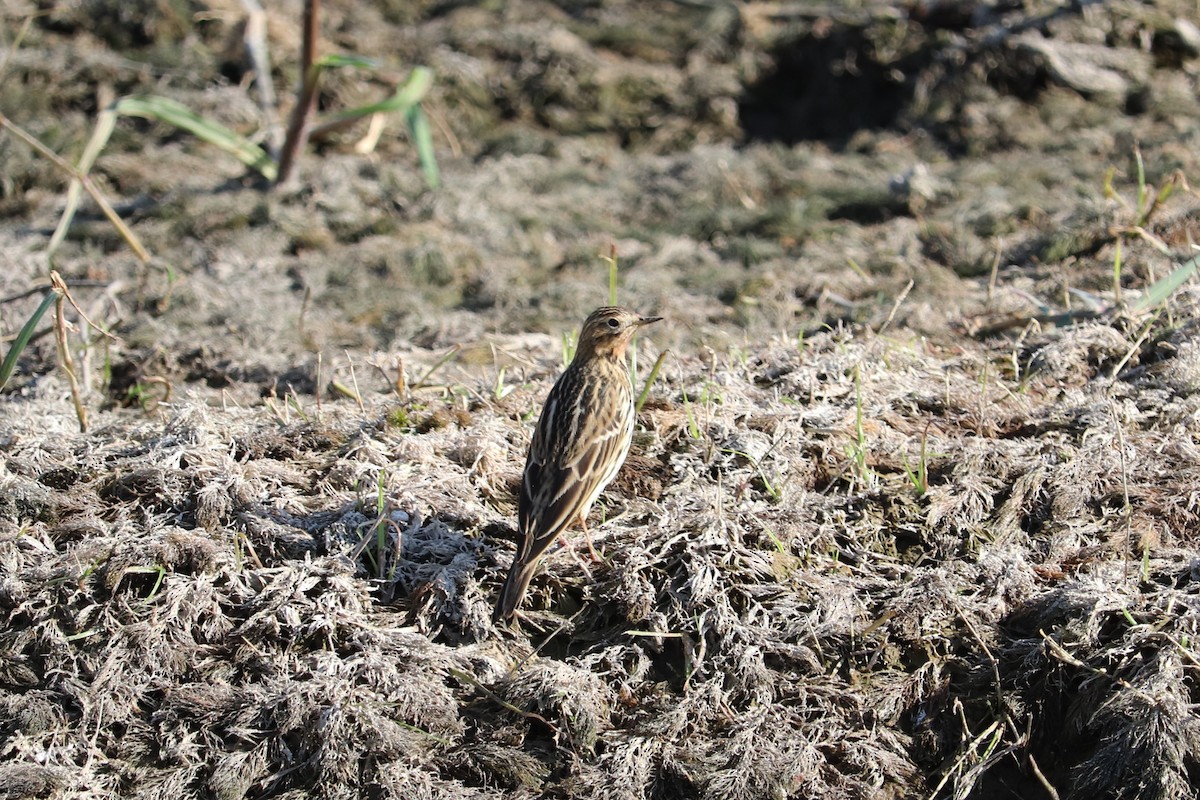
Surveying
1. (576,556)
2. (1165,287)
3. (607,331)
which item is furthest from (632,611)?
(1165,287)

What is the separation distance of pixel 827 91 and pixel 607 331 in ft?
16.1

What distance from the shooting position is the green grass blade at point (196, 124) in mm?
6355

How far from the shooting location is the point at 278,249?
671 centimetres

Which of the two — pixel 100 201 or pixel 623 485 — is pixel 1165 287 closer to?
pixel 623 485

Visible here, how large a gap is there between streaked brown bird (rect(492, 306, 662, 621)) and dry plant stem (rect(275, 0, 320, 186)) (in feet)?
10.8

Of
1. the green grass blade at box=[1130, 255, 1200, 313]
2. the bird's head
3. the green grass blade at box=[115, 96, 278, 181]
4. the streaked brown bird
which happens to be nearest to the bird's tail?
the streaked brown bird

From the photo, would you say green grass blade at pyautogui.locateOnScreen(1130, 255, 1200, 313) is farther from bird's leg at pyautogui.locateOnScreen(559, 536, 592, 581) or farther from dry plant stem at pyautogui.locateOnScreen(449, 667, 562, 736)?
dry plant stem at pyautogui.locateOnScreen(449, 667, 562, 736)

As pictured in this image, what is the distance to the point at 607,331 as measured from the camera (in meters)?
4.52

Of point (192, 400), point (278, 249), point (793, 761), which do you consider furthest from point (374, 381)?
point (793, 761)

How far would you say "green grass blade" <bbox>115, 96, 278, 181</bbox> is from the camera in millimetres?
6355

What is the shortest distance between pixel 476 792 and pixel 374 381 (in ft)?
7.92

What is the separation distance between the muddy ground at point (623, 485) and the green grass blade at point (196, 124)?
0.75 ft

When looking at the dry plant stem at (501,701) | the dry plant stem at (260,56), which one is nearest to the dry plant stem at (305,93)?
the dry plant stem at (260,56)

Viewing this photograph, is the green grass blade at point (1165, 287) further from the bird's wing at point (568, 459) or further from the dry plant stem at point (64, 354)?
the dry plant stem at point (64, 354)
